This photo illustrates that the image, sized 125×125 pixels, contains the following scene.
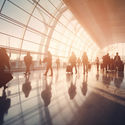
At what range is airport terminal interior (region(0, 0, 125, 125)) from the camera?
5.99 feet

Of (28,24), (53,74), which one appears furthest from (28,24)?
(53,74)

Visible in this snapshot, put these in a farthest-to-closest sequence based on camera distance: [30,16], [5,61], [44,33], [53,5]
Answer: [44,33], [53,5], [30,16], [5,61]

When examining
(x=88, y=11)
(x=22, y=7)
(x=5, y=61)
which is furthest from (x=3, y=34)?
(x=88, y=11)

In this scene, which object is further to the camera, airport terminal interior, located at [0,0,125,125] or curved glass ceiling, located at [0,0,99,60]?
curved glass ceiling, located at [0,0,99,60]

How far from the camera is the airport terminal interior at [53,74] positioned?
1.83 m

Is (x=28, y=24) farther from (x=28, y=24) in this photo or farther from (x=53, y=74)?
(x=53, y=74)

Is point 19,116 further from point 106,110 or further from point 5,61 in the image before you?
point 5,61

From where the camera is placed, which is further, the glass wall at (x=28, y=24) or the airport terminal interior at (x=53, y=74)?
the glass wall at (x=28, y=24)

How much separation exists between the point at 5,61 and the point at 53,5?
36.1ft

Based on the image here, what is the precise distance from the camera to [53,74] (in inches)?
365

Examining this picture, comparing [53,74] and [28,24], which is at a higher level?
[28,24]

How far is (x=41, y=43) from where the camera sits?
14805 mm

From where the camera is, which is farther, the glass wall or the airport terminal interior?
the glass wall

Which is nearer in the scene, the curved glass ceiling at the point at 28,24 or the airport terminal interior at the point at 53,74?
the airport terminal interior at the point at 53,74
